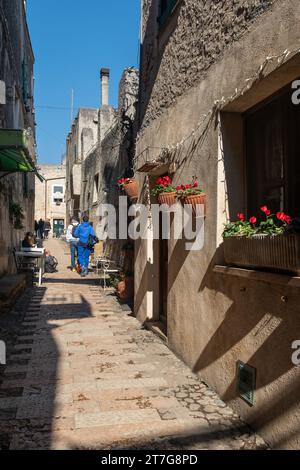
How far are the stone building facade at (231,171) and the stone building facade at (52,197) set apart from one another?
116ft

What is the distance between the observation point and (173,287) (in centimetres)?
512

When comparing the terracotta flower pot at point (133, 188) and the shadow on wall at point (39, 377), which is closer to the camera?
the shadow on wall at point (39, 377)

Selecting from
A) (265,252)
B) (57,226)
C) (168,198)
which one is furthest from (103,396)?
(57,226)

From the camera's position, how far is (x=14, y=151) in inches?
278

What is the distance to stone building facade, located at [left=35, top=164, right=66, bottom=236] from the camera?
3984cm

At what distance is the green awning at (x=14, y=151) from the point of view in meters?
6.25

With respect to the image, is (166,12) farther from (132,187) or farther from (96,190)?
(96,190)

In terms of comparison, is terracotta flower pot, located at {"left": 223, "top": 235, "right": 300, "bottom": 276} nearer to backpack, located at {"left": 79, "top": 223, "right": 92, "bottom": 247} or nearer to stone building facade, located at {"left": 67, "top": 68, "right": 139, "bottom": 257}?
stone building facade, located at {"left": 67, "top": 68, "right": 139, "bottom": 257}

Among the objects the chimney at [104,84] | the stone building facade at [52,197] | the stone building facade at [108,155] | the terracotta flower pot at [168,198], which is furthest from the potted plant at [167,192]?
the stone building facade at [52,197]

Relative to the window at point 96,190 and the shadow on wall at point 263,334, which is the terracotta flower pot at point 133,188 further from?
the window at point 96,190

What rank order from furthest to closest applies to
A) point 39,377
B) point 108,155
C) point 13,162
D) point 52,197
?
point 52,197, point 108,155, point 13,162, point 39,377

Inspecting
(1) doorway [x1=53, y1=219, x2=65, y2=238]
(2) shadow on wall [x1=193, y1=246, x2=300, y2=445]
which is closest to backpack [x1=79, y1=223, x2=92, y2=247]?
(2) shadow on wall [x1=193, y1=246, x2=300, y2=445]

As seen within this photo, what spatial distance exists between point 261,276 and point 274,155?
1045 mm

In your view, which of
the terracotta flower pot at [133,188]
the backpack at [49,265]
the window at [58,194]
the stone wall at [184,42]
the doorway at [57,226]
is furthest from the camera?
the doorway at [57,226]
